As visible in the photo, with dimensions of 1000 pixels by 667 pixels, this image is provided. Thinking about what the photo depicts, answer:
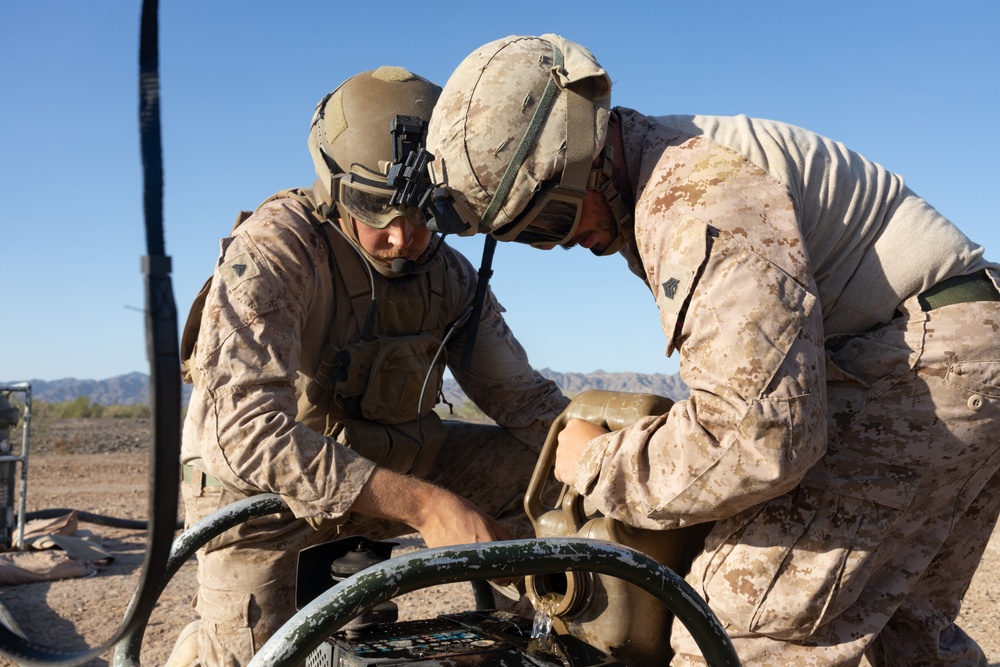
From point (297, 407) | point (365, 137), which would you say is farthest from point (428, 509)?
point (365, 137)

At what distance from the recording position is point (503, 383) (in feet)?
14.5

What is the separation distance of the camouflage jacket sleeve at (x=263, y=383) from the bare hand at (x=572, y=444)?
0.83 m

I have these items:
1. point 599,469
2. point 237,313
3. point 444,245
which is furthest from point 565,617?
point 444,245

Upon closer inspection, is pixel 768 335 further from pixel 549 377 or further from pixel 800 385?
pixel 549 377

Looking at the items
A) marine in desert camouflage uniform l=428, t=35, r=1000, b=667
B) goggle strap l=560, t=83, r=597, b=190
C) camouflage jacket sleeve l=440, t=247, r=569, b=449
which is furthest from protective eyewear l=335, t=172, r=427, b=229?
goggle strap l=560, t=83, r=597, b=190

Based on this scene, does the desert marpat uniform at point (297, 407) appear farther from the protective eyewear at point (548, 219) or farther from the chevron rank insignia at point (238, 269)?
the protective eyewear at point (548, 219)

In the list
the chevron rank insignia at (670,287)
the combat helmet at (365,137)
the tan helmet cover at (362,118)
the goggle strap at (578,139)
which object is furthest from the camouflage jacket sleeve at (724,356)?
the tan helmet cover at (362,118)

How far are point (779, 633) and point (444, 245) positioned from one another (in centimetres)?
258

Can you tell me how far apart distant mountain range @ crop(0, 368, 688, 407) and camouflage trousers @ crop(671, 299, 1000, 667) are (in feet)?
143

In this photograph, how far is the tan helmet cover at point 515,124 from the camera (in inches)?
97.4

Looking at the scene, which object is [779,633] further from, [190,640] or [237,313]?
[190,640]

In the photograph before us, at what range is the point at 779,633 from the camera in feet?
7.98

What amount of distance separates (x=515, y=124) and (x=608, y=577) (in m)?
1.20

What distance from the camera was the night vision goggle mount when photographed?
2717mm
